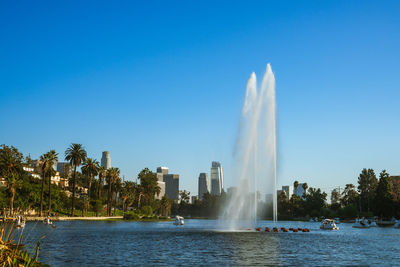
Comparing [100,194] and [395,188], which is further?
[100,194]

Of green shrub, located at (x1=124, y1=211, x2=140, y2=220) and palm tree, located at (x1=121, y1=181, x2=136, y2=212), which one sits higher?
palm tree, located at (x1=121, y1=181, x2=136, y2=212)

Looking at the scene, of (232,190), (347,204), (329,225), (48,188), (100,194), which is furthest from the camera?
(347,204)

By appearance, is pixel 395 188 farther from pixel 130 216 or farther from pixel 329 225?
pixel 130 216

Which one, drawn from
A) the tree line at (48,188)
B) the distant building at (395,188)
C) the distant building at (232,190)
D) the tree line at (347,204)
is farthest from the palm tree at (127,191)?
the distant building at (395,188)

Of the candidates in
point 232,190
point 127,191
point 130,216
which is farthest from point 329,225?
point 127,191

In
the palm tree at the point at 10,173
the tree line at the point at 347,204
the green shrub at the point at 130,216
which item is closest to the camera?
the palm tree at the point at 10,173

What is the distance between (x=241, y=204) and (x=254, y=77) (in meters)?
24.7

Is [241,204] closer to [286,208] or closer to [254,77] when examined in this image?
[254,77]

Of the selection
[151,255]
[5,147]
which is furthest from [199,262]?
[5,147]

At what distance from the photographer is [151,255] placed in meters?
37.6

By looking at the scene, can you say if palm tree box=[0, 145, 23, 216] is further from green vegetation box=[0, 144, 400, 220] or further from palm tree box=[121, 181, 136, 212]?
palm tree box=[121, 181, 136, 212]

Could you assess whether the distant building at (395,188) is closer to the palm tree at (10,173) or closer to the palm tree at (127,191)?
the palm tree at (127,191)

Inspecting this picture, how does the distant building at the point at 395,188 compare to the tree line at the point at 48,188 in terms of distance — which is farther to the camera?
the distant building at the point at 395,188

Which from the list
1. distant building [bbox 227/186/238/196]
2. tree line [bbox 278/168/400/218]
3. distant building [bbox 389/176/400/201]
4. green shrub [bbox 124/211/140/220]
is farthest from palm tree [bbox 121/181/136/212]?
distant building [bbox 389/176/400/201]
